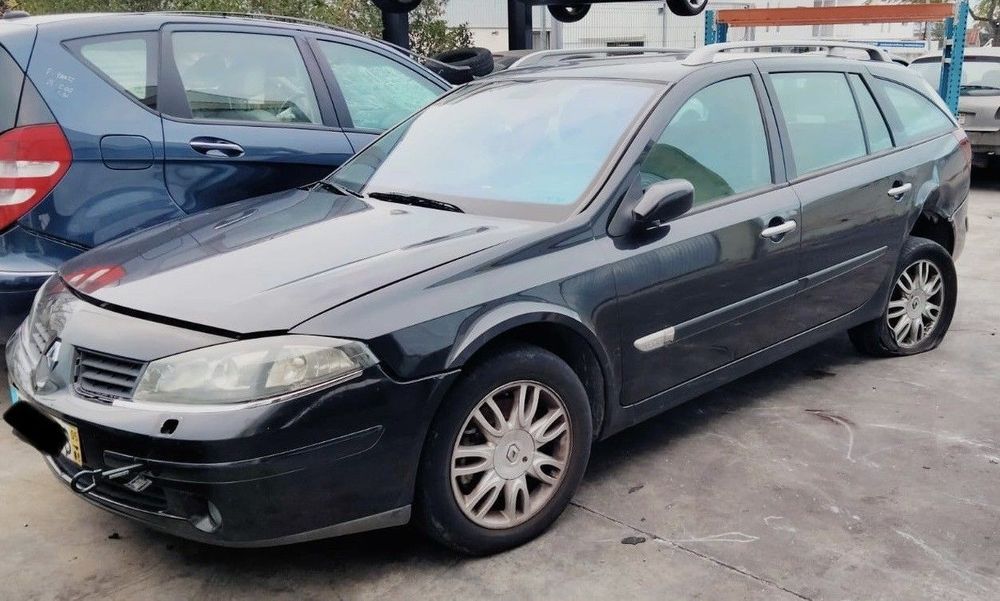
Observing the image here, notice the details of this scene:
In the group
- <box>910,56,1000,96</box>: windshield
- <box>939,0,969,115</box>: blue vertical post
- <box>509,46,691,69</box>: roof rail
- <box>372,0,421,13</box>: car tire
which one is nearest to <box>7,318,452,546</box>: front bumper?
<box>509,46,691,69</box>: roof rail

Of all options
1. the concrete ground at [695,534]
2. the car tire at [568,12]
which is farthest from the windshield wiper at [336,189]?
the car tire at [568,12]

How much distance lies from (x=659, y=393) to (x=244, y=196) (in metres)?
2.12

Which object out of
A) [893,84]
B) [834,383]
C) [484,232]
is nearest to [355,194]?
[484,232]

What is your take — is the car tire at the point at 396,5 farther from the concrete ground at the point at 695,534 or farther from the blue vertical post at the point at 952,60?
the blue vertical post at the point at 952,60

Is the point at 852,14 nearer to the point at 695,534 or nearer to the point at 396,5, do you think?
the point at 396,5

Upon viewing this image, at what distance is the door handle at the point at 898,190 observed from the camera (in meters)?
4.32

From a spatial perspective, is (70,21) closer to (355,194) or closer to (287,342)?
(355,194)

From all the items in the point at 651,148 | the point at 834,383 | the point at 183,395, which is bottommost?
the point at 834,383

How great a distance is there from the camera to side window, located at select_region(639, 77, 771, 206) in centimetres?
342

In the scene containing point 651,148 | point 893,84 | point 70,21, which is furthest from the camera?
point 893,84

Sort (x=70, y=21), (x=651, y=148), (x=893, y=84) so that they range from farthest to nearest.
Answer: (x=893, y=84)
(x=70, y=21)
(x=651, y=148)

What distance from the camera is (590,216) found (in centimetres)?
314

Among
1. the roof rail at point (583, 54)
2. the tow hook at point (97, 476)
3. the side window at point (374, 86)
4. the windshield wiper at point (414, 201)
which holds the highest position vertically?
the roof rail at point (583, 54)

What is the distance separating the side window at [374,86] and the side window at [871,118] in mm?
2058
